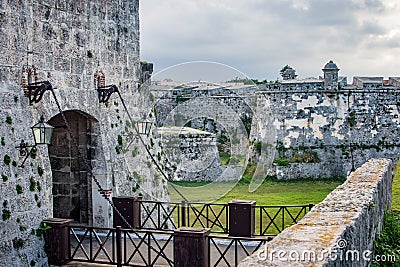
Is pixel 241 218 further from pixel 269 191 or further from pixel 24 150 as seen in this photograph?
pixel 269 191

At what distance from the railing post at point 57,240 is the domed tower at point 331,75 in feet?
60.9

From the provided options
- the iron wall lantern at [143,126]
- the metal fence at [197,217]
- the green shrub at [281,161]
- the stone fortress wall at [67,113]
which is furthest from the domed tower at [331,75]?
the iron wall lantern at [143,126]

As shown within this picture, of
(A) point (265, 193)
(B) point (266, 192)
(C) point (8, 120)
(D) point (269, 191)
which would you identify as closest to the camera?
(C) point (8, 120)

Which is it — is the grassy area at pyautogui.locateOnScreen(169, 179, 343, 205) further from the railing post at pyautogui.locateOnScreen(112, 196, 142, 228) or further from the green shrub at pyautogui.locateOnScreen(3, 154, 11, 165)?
the green shrub at pyautogui.locateOnScreen(3, 154, 11, 165)

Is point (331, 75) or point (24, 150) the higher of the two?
point (331, 75)

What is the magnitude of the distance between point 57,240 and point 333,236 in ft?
20.2

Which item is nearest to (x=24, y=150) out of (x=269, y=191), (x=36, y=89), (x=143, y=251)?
(x=36, y=89)

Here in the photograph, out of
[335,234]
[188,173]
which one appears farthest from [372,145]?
[335,234]

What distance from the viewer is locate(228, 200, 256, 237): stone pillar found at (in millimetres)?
12164

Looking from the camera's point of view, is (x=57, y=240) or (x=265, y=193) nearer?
(x=57, y=240)

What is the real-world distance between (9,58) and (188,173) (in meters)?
12.3

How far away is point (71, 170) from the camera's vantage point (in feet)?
44.7

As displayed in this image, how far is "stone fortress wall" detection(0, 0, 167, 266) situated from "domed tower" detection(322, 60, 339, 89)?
13.1m

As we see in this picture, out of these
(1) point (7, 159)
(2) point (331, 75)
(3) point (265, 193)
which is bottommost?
(3) point (265, 193)
